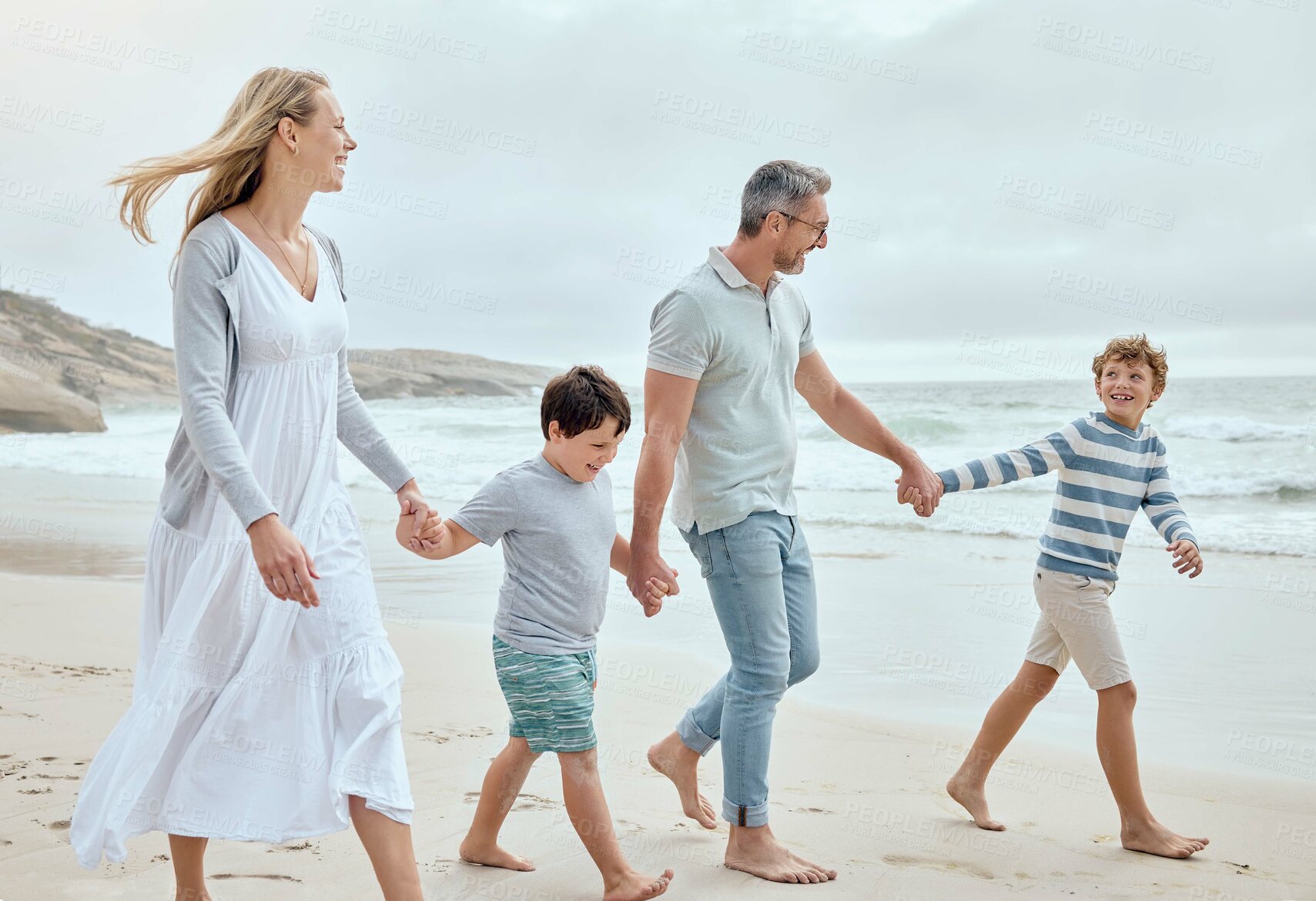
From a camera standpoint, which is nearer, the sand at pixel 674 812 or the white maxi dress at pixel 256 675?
the white maxi dress at pixel 256 675

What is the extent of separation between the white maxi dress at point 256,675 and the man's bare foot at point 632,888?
76 cm

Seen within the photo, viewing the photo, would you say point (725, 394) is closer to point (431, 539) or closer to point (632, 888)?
point (431, 539)

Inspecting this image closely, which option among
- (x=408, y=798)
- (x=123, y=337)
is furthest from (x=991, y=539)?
(x=123, y=337)

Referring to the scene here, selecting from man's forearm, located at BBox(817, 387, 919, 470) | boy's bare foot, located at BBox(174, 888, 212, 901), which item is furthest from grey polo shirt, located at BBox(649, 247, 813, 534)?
boy's bare foot, located at BBox(174, 888, 212, 901)

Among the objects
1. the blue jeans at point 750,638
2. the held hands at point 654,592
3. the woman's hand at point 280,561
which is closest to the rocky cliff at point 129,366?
the blue jeans at point 750,638

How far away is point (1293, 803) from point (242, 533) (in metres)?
3.55

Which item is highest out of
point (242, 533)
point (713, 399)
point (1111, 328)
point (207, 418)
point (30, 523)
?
point (1111, 328)

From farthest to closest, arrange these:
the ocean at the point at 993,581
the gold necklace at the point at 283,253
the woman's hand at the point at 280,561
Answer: the ocean at the point at 993,581
the gold necklace at the point at 283,253
the woman's hand at the point at 280,561

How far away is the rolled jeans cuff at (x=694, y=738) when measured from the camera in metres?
3.44

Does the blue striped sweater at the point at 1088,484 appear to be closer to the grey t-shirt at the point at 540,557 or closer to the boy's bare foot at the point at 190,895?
the grey t-shirt at the point at 540,557

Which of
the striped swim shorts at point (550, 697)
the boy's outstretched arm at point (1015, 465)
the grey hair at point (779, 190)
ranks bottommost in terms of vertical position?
the striped swim shorts at point (550, 697)

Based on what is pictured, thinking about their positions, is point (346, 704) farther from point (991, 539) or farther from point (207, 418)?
point (991, 539)

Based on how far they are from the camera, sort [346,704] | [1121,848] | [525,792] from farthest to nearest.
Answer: [525,792] < [1121,848] < [346,704]

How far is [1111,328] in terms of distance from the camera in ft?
77.2
